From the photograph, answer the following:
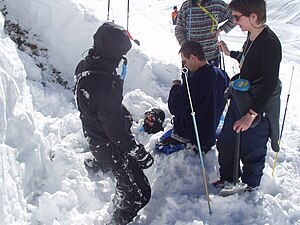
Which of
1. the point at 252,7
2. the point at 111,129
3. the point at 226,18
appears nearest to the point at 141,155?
the point at 111,129

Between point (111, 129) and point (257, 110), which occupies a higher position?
point (257, 110)

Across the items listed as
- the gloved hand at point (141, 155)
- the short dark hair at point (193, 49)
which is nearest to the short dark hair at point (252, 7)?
the short dark hair at point (193, 49)

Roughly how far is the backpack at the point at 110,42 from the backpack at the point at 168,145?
5.92 ft

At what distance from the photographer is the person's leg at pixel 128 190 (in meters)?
4.36

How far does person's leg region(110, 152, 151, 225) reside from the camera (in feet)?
14.3

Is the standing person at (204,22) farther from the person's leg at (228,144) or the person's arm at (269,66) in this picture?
the person's arm at (269,66)

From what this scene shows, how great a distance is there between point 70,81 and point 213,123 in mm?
3444

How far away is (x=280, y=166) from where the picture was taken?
5.70 m

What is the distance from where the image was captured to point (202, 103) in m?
5.00

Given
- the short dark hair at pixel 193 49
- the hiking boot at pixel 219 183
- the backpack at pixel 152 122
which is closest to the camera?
the hiking boot at pixel 219 183

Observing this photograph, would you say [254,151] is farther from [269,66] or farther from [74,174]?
[74,174]

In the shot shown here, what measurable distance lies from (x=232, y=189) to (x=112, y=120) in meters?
1.56

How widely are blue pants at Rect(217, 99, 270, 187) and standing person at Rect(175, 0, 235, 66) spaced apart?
196 cm

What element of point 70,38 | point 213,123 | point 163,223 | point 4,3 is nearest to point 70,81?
point 70,38
